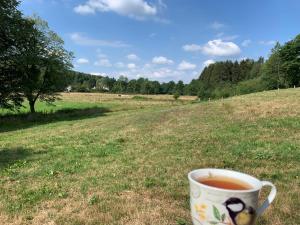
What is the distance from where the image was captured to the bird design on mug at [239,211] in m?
3.04

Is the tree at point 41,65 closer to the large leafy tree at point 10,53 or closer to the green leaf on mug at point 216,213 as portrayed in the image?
the large leafy tree at point 10,53

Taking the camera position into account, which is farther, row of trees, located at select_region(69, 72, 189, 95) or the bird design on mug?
row of trees, located at select_region(69, 72, 189, 95)

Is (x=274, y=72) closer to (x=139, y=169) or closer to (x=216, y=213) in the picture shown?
(x=139, y=169)

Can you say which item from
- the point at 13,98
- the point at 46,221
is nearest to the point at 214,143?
the point at 46,221

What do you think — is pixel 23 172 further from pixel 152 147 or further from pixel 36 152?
pixel 152 147

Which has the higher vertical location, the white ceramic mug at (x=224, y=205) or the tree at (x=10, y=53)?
the tree at (x=10, y=53)

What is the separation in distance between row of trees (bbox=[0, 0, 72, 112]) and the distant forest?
5332cm

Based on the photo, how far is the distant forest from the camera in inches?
3167

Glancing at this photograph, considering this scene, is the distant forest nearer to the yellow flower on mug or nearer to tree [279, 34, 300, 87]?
tree [279, 34, 300, 87]

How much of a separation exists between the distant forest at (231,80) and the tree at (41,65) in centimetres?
5236

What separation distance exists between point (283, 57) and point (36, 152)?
79391 millimetres

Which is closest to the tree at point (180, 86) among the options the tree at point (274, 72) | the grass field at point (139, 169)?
the tree at point (274, 72)

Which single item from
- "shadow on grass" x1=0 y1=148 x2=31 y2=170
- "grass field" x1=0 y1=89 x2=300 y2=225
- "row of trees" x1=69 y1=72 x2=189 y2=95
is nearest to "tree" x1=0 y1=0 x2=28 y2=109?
"grass field" x1=0 y1=89 x2=300 y2=225

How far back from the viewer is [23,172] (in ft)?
29.9
